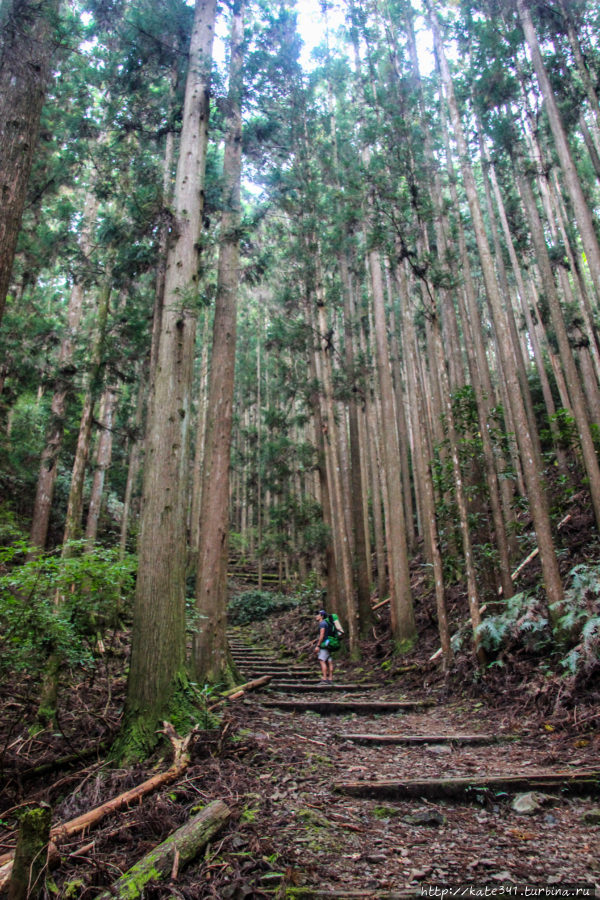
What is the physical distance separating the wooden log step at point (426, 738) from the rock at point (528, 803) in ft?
5.50

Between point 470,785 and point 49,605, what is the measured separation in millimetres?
3926

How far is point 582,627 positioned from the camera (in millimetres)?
5969

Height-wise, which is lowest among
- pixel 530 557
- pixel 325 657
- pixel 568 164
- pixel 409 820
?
pixel 409 820

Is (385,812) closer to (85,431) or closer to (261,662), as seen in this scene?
(85,431)

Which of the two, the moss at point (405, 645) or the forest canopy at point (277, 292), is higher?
the forest canopy at point (277, 292)

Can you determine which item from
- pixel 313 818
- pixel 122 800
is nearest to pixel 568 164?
pixel 313 818

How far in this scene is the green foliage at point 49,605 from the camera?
4102 mm

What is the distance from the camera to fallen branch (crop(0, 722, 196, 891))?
103 inches

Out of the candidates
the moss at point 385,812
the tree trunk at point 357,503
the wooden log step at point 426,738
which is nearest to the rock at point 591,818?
the moss at point 385,812

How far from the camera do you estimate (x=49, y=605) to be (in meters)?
4.38

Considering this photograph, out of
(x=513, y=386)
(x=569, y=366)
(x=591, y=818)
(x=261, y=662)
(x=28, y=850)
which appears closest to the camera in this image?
(x=28, y=850)

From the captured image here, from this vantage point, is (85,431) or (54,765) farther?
(85,431)

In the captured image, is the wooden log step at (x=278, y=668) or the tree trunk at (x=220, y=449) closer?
the tree trunk at (x=220, y=449)

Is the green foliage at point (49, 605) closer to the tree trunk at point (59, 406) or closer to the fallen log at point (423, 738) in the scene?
the fallen log at point (423, 738)
